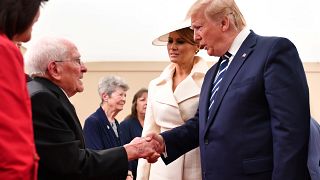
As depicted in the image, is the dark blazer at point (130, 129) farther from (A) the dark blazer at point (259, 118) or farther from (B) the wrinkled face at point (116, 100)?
(A) the dark blazer at point (259, 118)

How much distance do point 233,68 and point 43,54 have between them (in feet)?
2.74

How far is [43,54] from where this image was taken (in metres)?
2.13

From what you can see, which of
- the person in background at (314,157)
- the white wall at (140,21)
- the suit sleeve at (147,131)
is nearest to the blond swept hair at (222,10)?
the person in background at (314,157)

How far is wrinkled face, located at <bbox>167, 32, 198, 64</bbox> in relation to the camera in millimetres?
2820

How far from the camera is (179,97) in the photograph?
2750 millimetres

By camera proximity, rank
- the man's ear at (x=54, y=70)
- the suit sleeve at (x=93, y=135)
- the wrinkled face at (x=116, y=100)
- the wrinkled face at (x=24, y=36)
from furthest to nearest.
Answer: the wrinkled face at (x=116, y=100), the suit sleeve at (x=93, y=135), the man's ear at (x=54, y=70), the wrinkled face at (x=24, y=36)

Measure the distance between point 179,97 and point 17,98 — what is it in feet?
5.04

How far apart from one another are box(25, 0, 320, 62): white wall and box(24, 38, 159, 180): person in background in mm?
3279

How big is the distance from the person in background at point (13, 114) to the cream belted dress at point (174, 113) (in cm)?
138

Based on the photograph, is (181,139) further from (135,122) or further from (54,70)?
(135,122)

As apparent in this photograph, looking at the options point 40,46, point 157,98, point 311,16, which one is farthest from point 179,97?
point 311,16

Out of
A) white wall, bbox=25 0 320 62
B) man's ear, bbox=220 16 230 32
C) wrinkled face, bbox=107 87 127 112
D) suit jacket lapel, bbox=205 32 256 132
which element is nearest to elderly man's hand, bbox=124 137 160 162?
suit jacket lapel, bbox=205 32 256 132

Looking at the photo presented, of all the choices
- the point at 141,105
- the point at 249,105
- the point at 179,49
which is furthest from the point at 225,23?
the point at 141,105

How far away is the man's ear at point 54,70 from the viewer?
6.99 feet
